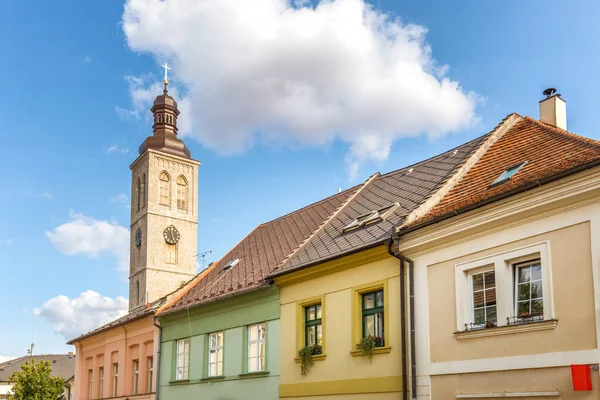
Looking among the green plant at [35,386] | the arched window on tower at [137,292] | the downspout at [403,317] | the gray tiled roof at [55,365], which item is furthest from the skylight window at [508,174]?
the gray tiled roof at [55,365]

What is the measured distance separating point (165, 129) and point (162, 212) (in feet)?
33.1

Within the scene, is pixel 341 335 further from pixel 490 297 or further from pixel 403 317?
pixel 490 297

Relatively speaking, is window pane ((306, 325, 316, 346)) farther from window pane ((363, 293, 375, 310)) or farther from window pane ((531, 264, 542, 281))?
window pane ((531, 264, 542, 281))

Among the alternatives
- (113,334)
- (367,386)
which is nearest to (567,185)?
(367,386)

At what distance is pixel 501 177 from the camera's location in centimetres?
1572

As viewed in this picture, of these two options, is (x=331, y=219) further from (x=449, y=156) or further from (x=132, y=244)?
(x=132, y=244)

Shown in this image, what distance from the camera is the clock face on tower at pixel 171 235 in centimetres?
7475

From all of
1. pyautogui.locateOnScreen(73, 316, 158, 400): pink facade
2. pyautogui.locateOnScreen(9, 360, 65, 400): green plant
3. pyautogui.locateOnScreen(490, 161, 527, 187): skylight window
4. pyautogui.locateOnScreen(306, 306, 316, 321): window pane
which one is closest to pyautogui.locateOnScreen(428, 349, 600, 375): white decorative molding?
pyautogui.locateOnScreen(490, 161, 527, 187): skylight window

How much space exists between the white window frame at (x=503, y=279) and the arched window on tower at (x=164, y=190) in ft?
209

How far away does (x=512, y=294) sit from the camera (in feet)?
45.0

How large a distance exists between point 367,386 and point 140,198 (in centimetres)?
6387

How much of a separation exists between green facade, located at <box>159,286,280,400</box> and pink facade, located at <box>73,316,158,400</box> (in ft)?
4.63

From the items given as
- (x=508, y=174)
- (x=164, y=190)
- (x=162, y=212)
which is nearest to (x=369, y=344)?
(x=508, y=174)

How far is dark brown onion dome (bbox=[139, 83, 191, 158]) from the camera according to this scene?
3135 inches
